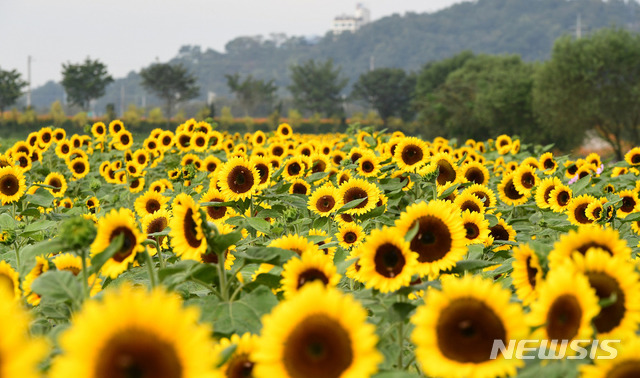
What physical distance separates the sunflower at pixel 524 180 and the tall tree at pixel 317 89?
85.8 metres

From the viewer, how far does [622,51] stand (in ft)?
117

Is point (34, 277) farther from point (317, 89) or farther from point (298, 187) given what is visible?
point (317, 89)

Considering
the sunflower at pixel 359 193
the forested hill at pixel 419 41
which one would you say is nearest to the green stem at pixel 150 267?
the sunflower at pixel 359 193

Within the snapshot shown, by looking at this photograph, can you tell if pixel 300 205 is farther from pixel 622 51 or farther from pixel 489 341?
pixel 622 51

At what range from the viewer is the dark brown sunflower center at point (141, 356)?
97 centimetres

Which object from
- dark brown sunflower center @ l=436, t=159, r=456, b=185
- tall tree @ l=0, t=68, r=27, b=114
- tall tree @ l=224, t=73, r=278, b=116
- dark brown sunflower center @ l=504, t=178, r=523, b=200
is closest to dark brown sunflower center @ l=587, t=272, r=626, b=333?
dark brown sunflower center @ l=436, t=159, r=456, b=185

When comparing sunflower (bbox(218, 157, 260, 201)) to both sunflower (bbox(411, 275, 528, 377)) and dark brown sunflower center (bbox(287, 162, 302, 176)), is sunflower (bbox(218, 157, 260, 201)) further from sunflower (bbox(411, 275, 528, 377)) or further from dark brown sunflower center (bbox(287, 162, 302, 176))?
sunflower (bbox(411, 275, 528, 377))

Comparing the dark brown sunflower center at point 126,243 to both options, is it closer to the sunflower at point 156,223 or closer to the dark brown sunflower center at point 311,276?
the dark brown sunflower center at point 311,276

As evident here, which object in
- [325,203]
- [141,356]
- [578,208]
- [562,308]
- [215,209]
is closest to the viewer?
[141,356]

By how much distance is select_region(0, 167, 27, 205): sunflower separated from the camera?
379cm

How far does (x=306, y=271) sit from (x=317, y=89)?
91.5 metres

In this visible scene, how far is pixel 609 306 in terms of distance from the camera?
130cm

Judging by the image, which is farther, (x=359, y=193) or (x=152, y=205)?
(x=152, y=205)

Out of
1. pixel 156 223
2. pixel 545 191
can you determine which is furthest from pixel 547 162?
pixel 156 223
